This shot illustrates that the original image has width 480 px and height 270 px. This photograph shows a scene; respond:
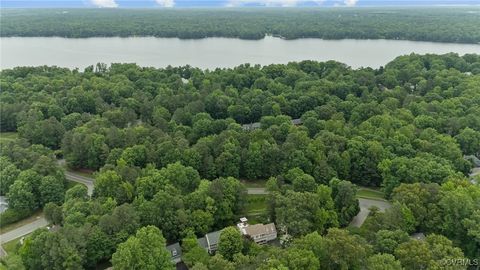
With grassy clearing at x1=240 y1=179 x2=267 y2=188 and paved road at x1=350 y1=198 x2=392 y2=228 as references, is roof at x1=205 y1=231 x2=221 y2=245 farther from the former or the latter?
paved road at x1=350 y1=198 x2=392 y2=228

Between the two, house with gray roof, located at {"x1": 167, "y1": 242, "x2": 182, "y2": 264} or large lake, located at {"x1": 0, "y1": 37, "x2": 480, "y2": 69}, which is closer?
house with gray roof, located at {"x1": 167, "y1": 242, "x2": 182, "y2": 264}

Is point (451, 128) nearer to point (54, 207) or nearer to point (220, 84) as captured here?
point (220, 84)

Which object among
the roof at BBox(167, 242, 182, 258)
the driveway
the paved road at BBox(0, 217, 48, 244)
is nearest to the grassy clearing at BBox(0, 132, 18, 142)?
the driveway

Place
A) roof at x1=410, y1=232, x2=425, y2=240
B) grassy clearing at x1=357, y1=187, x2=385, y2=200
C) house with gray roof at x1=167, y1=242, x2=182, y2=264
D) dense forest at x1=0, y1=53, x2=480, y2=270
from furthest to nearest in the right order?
grassy clearing at x1=357, y1=187, x2=385, y2=200 < roof at x1=410, y1=232, x2=425, y2=240 < house with gray roof at x1=167, y1=242, x2=182, y2=264 < dense forest at x1=0, y1=53, x2=480, y2=270

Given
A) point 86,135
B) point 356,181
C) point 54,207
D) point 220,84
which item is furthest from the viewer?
point 220,84

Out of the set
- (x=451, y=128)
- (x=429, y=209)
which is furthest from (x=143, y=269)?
(x=451, y=128)

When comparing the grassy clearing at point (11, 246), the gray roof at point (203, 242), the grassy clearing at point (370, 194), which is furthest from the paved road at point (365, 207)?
the grassy clearing at point (11, 246)

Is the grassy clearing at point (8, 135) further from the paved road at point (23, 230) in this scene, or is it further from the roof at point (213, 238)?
the roof at point (213, 238)
